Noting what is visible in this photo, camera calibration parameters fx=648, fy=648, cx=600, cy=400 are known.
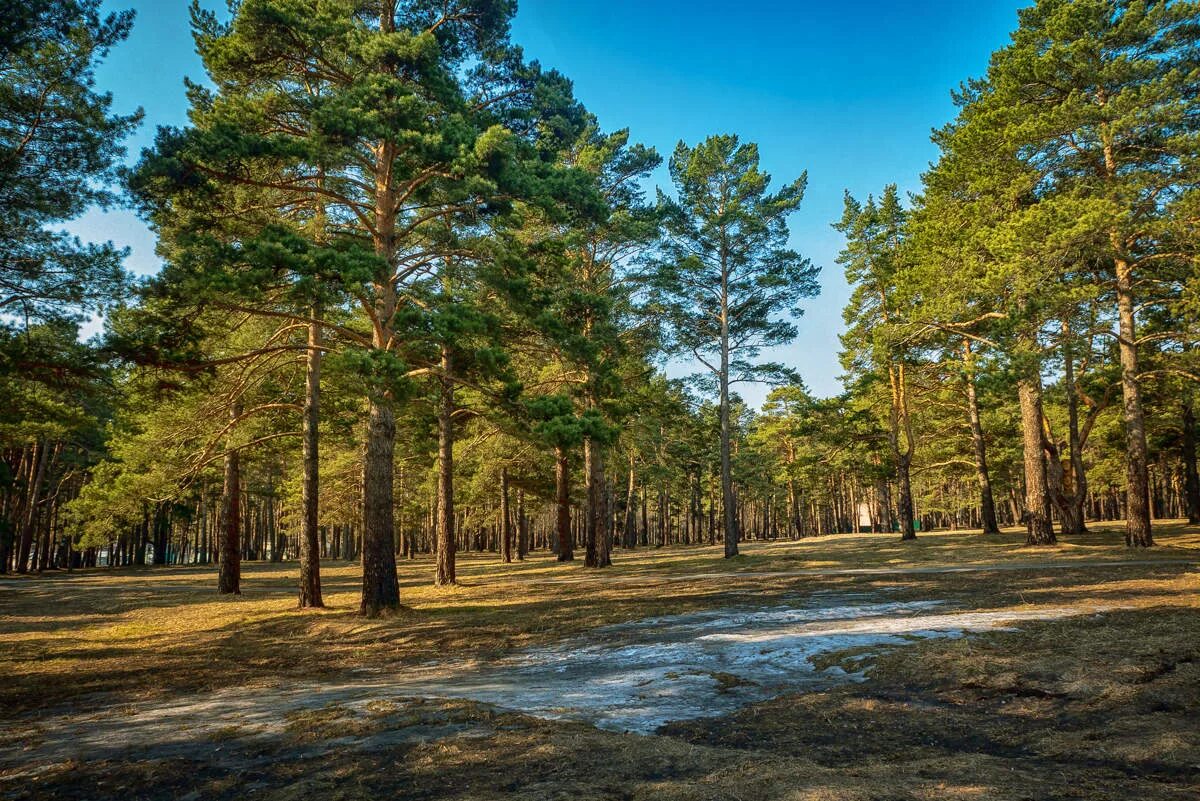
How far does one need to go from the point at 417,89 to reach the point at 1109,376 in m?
28.4

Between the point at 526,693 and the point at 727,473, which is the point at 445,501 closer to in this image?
the point at 727,473

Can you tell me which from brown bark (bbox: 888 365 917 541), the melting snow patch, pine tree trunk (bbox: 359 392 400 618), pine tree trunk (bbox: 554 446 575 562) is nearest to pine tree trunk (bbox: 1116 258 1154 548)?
brown bark (bbox: 888 365 917 541)

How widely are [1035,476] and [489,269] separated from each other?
67.7 feet

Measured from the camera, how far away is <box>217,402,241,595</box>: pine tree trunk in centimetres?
2009

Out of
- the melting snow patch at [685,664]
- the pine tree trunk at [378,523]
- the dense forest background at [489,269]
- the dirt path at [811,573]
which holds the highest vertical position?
the dense forest background at [489,269]

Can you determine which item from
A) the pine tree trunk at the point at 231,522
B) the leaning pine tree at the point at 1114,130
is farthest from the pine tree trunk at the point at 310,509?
the leaning pine tree at the point at 1114,130

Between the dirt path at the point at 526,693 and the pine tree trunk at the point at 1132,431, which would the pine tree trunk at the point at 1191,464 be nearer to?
the pine tree trunk at the point at 1132,431

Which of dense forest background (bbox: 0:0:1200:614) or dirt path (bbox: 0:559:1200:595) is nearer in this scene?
dense forest background (bbox: 0:0:1200:614)

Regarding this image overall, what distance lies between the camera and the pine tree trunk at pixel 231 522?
Result: 2009 centimetres

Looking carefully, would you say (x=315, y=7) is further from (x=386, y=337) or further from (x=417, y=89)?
(x=386, y=337)

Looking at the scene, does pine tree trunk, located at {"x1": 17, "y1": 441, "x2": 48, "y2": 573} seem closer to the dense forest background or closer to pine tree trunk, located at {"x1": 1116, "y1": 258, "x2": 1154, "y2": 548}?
the dense forest background

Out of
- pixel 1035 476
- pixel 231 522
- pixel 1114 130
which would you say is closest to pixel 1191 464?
pixel 1035 476

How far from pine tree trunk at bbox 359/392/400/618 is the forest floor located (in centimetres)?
66

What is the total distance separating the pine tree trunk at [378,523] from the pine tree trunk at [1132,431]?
21.1 m
